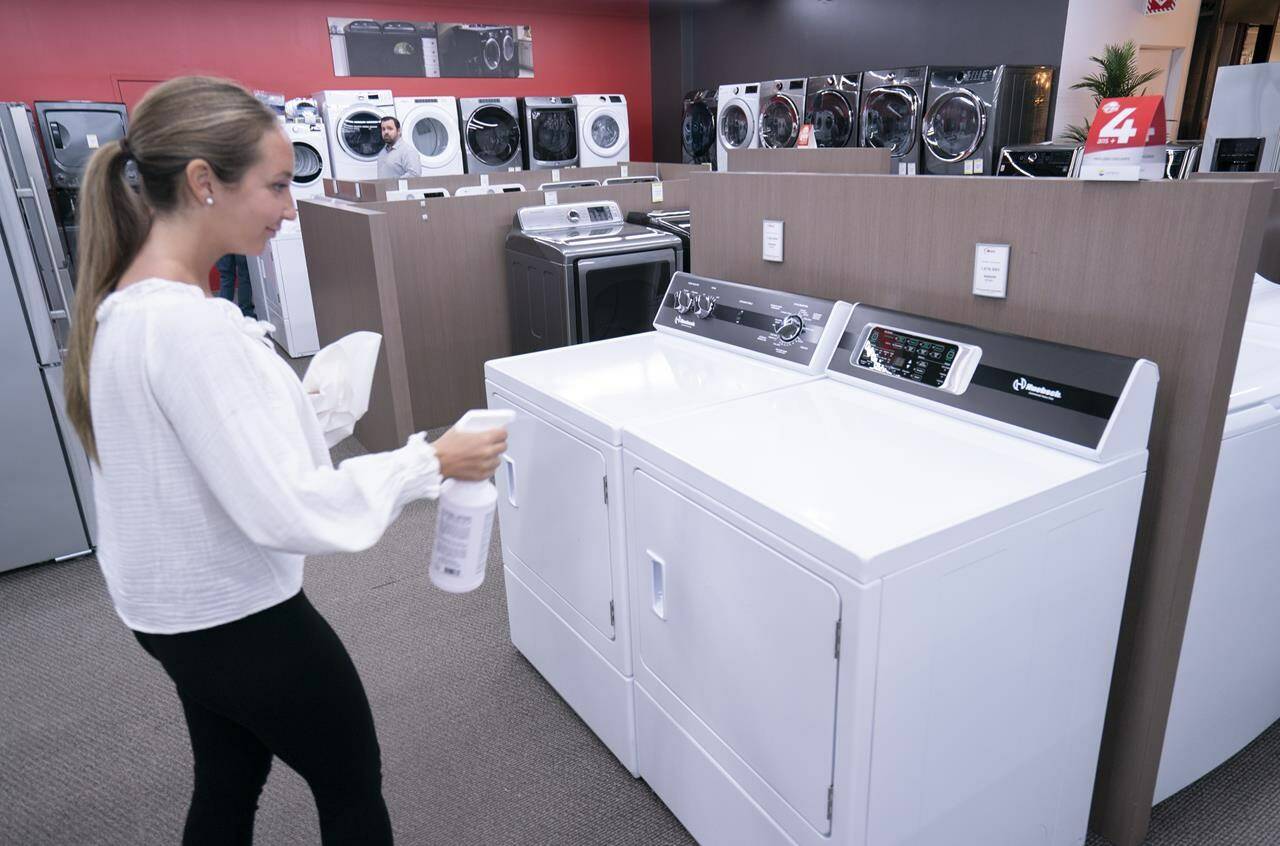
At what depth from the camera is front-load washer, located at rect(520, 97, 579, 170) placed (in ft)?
24.5

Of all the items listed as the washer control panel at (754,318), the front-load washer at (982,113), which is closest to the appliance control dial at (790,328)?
the washer control panel at (754,318)

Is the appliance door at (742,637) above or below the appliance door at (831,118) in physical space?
below

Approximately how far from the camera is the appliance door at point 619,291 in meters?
3.71

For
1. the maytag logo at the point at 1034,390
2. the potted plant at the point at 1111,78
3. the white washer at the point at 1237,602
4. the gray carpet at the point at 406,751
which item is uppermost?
the potted plant at the point at 1111,78

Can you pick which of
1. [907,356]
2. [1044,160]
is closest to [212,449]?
[907,356]

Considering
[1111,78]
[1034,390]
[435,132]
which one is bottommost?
[1034,390]

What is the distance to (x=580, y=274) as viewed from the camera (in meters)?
3.65

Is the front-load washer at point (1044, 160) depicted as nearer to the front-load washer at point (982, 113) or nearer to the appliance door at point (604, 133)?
the front-load washer at point (982, 113)

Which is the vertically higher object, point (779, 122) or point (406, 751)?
point (779, 122)

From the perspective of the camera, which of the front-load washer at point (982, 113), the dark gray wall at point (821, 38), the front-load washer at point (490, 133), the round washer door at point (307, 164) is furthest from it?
the front-load washer at point (490, 133)

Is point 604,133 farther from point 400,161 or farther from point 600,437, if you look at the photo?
point 600,437

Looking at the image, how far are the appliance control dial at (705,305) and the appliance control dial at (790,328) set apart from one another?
0.26 metres

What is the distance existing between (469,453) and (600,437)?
50 cm

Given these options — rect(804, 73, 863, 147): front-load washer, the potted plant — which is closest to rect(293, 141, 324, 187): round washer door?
rect(804, 73, 863, 147): front-load washer
